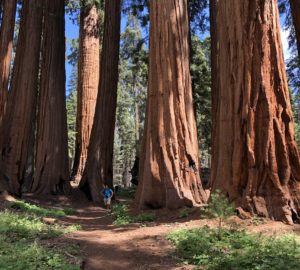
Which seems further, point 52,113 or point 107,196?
point 52,113

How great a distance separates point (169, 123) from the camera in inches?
382

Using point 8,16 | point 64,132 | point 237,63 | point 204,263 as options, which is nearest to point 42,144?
point 64,132

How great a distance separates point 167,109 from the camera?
9805 mm

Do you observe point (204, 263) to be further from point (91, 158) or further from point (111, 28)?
point (111, 28)

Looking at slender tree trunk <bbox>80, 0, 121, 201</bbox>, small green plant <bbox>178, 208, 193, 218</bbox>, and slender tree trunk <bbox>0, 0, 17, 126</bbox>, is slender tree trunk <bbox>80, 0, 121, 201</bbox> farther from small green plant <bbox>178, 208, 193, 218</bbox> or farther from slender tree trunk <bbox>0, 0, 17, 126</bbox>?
small green plant <bbox>178, 208, 193, 218</bbox>

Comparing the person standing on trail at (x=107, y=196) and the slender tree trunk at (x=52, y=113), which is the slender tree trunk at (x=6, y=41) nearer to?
the slender tree trunk at (x=52, y=113)

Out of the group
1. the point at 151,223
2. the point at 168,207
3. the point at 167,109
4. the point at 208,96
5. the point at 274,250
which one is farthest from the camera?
the point at 208,96

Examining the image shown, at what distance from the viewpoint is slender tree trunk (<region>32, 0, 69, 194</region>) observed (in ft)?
50.5

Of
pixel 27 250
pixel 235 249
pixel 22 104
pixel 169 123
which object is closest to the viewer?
pixel 27 250

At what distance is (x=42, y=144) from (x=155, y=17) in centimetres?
749

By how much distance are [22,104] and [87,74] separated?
7169 millimetres

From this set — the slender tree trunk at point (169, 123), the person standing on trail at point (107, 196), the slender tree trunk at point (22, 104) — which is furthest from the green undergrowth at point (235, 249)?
the person standing on trail at point (107, 196)

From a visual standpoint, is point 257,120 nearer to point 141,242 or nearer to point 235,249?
point 235,249

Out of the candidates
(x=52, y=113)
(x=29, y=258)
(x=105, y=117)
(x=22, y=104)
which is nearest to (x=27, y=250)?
(x=29, y=258)
